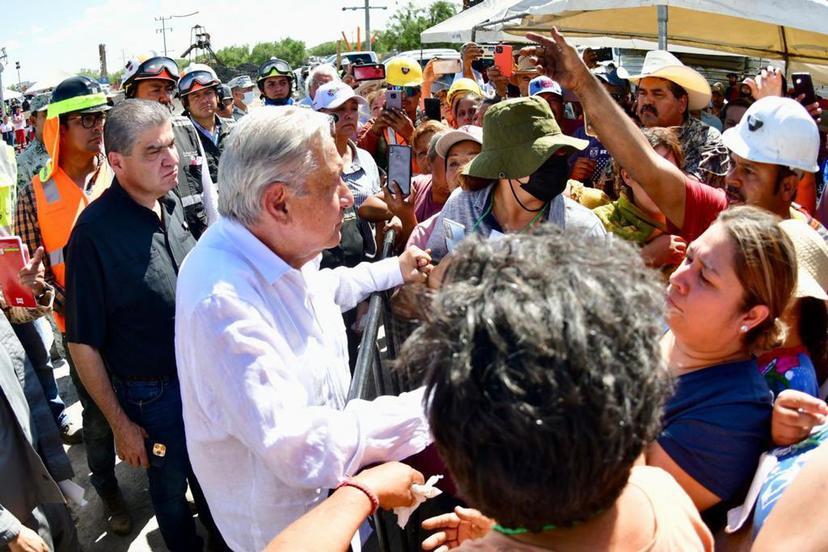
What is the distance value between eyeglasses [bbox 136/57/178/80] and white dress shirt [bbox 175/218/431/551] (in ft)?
11.6

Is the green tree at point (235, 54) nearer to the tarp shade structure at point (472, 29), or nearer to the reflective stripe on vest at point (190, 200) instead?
the tarp shade structure at point (472, 29)

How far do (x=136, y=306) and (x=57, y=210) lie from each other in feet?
4.08

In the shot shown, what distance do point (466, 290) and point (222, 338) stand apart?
80 cm

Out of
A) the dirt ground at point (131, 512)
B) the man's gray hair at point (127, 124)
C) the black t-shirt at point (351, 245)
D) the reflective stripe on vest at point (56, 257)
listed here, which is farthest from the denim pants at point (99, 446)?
the black t-shirt at point (351, 245)

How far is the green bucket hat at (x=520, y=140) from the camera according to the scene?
2.36 meters

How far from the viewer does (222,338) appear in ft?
5.03

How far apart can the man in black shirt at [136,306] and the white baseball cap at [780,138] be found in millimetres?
2469

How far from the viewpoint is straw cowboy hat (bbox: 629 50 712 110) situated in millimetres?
4008

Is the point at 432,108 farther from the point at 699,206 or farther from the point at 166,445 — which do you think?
the point at 166,445

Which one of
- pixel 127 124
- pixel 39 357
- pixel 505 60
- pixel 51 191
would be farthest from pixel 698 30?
pixel 39 357

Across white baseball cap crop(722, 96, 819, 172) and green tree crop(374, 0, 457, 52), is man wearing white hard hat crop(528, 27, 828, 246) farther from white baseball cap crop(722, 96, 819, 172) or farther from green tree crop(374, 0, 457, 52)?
green tree crop(374, 0, 457, 52)

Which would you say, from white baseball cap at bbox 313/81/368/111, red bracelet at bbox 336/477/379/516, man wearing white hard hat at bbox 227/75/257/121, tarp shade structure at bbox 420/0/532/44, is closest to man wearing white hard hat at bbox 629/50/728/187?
white baseball cap at bbox 313/81/368/111

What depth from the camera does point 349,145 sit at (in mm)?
4312

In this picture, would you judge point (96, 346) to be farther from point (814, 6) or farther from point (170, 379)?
point (814, 6)
